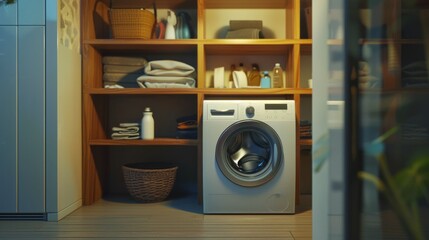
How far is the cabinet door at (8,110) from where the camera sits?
91.1 inches

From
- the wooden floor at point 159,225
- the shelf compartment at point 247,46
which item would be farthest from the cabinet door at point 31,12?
the wooden floor at point 159,225

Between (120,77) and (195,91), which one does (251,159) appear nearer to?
(195,91)

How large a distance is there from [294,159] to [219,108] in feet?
2.09

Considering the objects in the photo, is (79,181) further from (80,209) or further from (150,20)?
(150,20)

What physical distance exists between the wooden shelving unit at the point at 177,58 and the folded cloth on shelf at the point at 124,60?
75mm

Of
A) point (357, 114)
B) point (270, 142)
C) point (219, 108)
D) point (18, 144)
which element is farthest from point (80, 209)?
point (357, 114)

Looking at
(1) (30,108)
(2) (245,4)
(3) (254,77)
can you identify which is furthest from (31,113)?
(2) (245,4)

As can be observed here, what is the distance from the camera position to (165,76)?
9.47 feet

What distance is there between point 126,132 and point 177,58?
34.3 inches

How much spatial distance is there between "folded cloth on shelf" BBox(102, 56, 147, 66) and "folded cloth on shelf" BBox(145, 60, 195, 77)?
192mm

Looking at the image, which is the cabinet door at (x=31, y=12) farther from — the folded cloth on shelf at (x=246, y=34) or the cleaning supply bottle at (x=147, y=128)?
the folded cloth on shelf at (x=246, y=34)

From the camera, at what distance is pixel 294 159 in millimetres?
2574

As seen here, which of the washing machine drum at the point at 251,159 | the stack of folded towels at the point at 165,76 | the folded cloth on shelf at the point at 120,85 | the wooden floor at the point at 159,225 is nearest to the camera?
the wooden floor at the point at 159,225

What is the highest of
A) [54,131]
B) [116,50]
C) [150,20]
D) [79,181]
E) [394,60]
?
[150,20]
